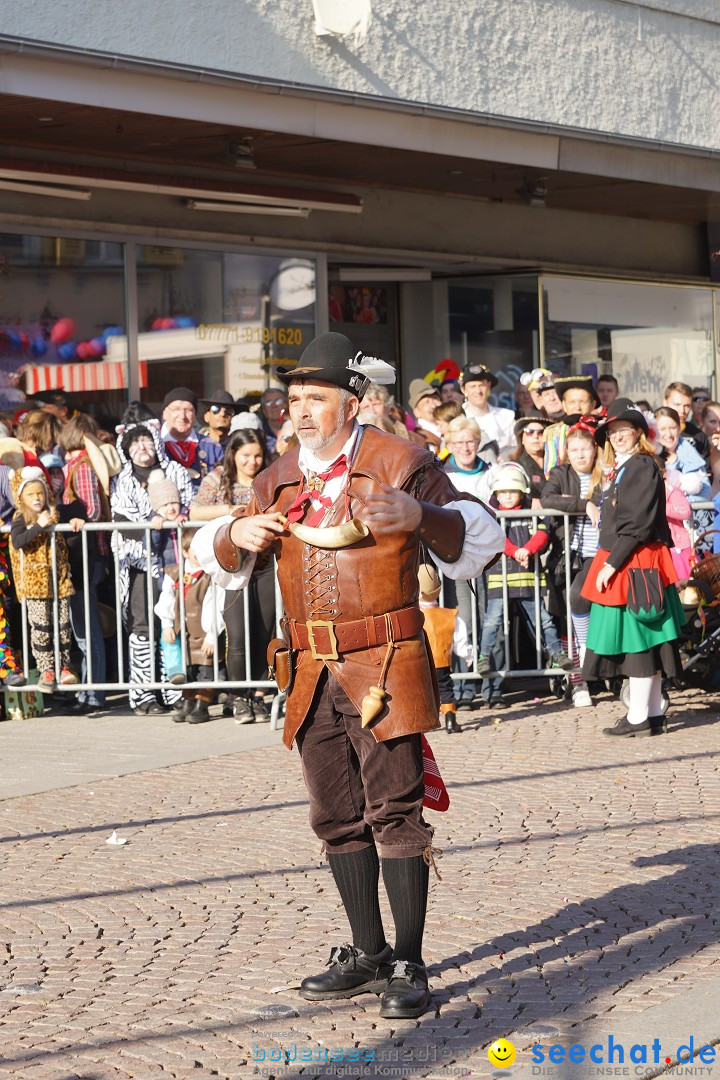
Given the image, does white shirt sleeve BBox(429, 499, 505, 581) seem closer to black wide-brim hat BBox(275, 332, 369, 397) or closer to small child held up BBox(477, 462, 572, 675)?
black wide-brim hat BBox(275, 332, 369, 397)

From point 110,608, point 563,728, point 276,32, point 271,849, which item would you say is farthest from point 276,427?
point 271,849

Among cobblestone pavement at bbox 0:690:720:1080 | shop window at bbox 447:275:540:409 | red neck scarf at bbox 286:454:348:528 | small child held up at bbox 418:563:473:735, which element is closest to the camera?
cobblestone pavement at bbox 0:690:720:1080

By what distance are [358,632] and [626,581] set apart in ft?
15.6

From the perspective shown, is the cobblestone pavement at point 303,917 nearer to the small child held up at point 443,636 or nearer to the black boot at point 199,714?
the small child held up at point 443,636

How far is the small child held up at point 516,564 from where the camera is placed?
33.2 ft

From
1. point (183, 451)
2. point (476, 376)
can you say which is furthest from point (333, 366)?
point (476, 376)

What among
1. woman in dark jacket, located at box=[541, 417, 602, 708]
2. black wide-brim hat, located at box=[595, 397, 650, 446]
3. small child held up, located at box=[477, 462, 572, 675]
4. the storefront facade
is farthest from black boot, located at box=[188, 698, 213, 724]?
the storefront facade

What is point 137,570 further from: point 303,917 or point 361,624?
point 361,624

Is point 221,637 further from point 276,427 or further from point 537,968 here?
point 537,968

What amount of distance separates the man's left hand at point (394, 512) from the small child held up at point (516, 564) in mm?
5764

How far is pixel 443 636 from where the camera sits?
820 centimetres

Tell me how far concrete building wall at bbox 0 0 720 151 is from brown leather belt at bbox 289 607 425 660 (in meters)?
6.97

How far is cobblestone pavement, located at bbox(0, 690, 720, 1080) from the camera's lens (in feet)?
14.2
